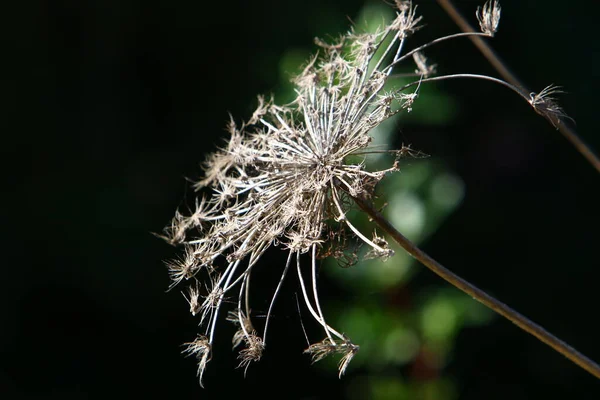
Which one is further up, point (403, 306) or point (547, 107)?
point (547, 107)

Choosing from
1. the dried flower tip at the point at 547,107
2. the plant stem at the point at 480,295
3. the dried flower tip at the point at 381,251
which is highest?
the dried flower tip at the point at 547,107

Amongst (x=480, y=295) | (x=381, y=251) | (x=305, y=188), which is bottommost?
(x=480, y=295)

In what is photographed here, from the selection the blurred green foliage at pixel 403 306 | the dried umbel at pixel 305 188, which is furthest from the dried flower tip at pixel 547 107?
the blurred green foliage at pixel 403 306

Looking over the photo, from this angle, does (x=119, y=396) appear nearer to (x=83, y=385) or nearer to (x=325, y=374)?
(x=83, y=385)

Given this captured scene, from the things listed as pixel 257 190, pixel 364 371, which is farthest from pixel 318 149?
pixel 364 371

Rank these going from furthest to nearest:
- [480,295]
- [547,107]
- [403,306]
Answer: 1. [403,306]
2. [547,107]
3. [480,295]

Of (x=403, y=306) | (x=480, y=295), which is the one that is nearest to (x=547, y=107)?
(x=480, y=295)

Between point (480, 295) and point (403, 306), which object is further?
point (403, 306)

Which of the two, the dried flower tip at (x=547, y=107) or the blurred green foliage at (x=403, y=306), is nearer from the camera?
the dried flower tip at (x=547, y=107)

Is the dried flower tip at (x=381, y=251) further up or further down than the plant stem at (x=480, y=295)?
further up

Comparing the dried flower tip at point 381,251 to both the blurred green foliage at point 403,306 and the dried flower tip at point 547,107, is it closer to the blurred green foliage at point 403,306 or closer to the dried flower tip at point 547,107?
the dried flower tip at point 547,107

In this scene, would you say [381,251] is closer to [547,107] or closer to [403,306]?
[547,107]

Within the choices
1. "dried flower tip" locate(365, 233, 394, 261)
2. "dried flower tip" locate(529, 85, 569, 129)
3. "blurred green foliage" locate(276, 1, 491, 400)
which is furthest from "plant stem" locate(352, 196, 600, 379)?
"blurred green foliage" locate(276, 1, 491, 400)
